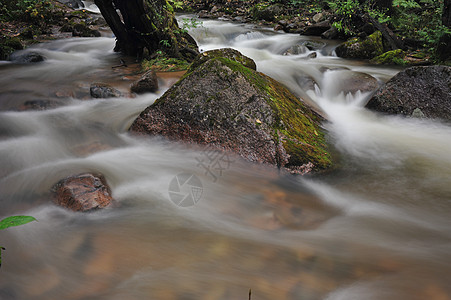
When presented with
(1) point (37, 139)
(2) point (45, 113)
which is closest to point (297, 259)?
(1) point (37, 139)

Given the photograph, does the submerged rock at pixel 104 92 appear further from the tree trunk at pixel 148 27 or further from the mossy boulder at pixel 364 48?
the mossy boulder at pixel 364 48

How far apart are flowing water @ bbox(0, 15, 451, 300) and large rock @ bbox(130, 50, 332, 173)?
0.67ft

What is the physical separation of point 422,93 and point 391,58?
4.10 m

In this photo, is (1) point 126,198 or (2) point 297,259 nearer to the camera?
(2) point 297,259

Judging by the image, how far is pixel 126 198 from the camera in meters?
2.76

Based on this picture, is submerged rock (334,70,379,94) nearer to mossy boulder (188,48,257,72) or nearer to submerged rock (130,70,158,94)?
mossy boulder (188,48,257,72)

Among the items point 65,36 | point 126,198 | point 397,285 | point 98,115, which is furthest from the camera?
point 65,36

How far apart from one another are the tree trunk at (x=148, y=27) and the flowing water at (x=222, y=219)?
135 inches

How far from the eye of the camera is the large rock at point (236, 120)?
3271mm

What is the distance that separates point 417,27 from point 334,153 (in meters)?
9.75

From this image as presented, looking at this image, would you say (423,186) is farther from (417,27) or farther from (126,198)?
(417,27)

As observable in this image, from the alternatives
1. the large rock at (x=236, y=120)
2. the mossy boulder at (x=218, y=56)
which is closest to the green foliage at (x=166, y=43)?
the mossy boulder at (x=218, y=56)

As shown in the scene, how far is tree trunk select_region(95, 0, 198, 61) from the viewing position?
7.41 meters

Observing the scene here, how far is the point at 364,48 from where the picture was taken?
8.81m
